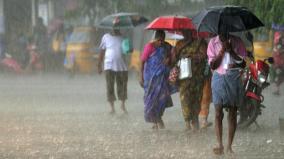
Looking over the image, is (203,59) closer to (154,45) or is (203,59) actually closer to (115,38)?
(154,45)

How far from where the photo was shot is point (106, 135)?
11.7m

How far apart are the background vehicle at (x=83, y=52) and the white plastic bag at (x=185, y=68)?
47.3ft

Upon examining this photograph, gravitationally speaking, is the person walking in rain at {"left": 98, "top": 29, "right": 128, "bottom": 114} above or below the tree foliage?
below

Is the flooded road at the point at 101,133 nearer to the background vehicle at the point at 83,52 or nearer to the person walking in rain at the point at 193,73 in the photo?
the person walking in rain at the point at 193,73

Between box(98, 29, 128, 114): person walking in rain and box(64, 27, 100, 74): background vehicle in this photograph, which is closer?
box(98, 29, 128, 114): person walking in rain

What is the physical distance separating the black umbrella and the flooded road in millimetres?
1487

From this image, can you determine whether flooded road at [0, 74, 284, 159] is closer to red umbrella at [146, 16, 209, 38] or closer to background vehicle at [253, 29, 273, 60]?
red umbrella at [146, 16, 209, 38]

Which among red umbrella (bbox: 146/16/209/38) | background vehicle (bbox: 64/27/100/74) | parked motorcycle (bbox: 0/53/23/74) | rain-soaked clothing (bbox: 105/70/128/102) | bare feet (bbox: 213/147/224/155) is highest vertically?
red umbrella (bbox: 146/16/209/38)

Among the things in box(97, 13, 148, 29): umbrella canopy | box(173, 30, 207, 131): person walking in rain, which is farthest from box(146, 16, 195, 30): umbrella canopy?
box(97, 13, 148, 29): umbrella canopy


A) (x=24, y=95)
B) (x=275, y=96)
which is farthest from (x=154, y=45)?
(x=24, y=95)

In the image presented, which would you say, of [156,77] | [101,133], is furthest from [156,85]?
[101,133]

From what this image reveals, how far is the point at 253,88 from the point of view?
11.2m

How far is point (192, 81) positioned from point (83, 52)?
15.3 m

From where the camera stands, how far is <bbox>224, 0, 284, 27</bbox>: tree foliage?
11.6m
